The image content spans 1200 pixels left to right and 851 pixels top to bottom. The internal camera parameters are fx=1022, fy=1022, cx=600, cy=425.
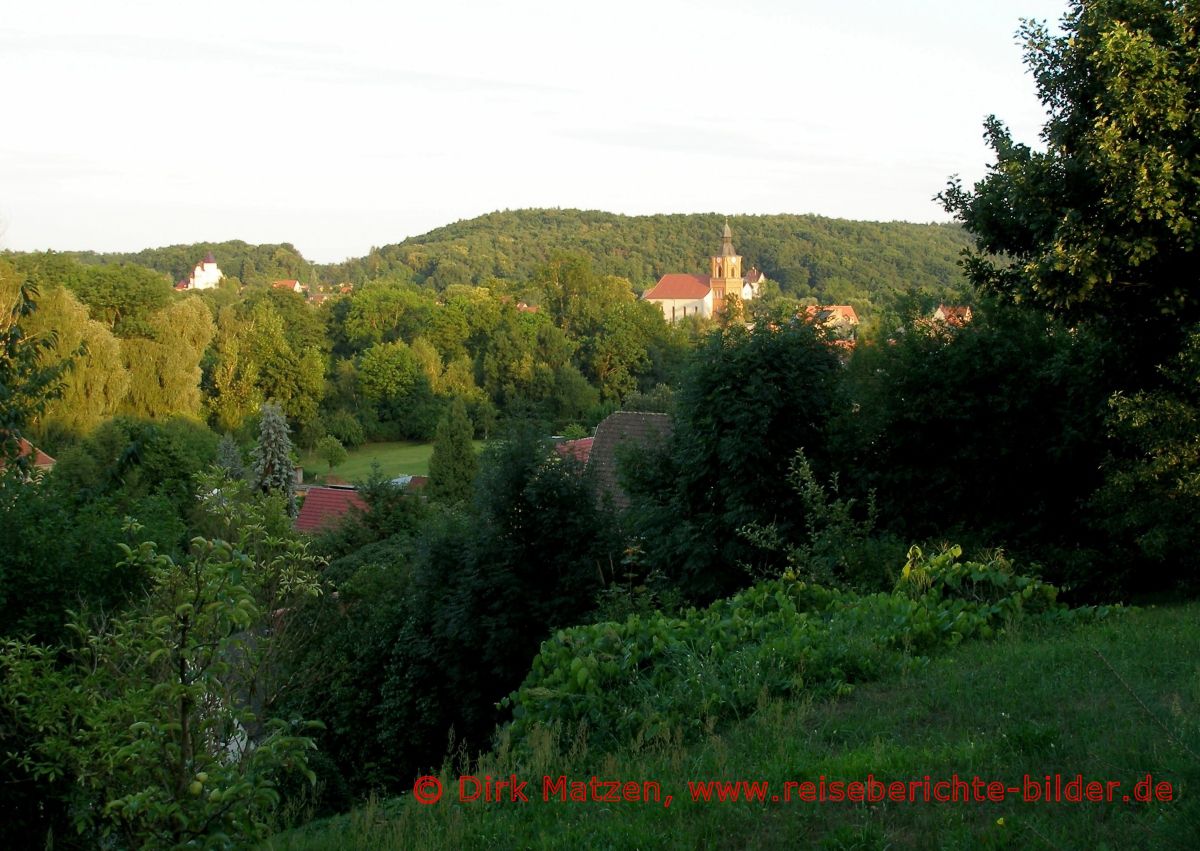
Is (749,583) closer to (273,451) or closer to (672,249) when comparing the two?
(273,451)

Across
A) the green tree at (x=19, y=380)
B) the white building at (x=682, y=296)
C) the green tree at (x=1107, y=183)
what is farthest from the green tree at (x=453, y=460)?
the white building at (x=682, y=296)

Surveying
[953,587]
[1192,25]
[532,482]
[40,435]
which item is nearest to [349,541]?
[532,482]

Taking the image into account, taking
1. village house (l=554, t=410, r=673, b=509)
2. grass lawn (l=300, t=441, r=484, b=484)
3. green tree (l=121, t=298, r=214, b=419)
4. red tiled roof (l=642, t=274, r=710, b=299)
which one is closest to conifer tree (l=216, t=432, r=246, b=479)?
green tree (l=121, t=298, r=214, b=419)

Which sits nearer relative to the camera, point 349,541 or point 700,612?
point 700,612

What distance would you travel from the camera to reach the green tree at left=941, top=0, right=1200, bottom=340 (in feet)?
28.5

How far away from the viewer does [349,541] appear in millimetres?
26031

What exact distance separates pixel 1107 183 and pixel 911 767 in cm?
642

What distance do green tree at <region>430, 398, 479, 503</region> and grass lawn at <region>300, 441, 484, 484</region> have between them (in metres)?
11.6

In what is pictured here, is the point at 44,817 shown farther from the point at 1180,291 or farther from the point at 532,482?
the point at 1180,291

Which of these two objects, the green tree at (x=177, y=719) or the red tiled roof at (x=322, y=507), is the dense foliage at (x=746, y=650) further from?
the red tiled roof at (x=322, y=507)

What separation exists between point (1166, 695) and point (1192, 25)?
6378mm

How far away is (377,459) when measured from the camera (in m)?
61.5

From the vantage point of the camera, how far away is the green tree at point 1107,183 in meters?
8.68

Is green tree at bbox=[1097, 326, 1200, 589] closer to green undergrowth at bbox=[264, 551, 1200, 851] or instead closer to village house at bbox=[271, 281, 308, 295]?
green undergrowth at bbox=[264, 551, 1200, 851]
